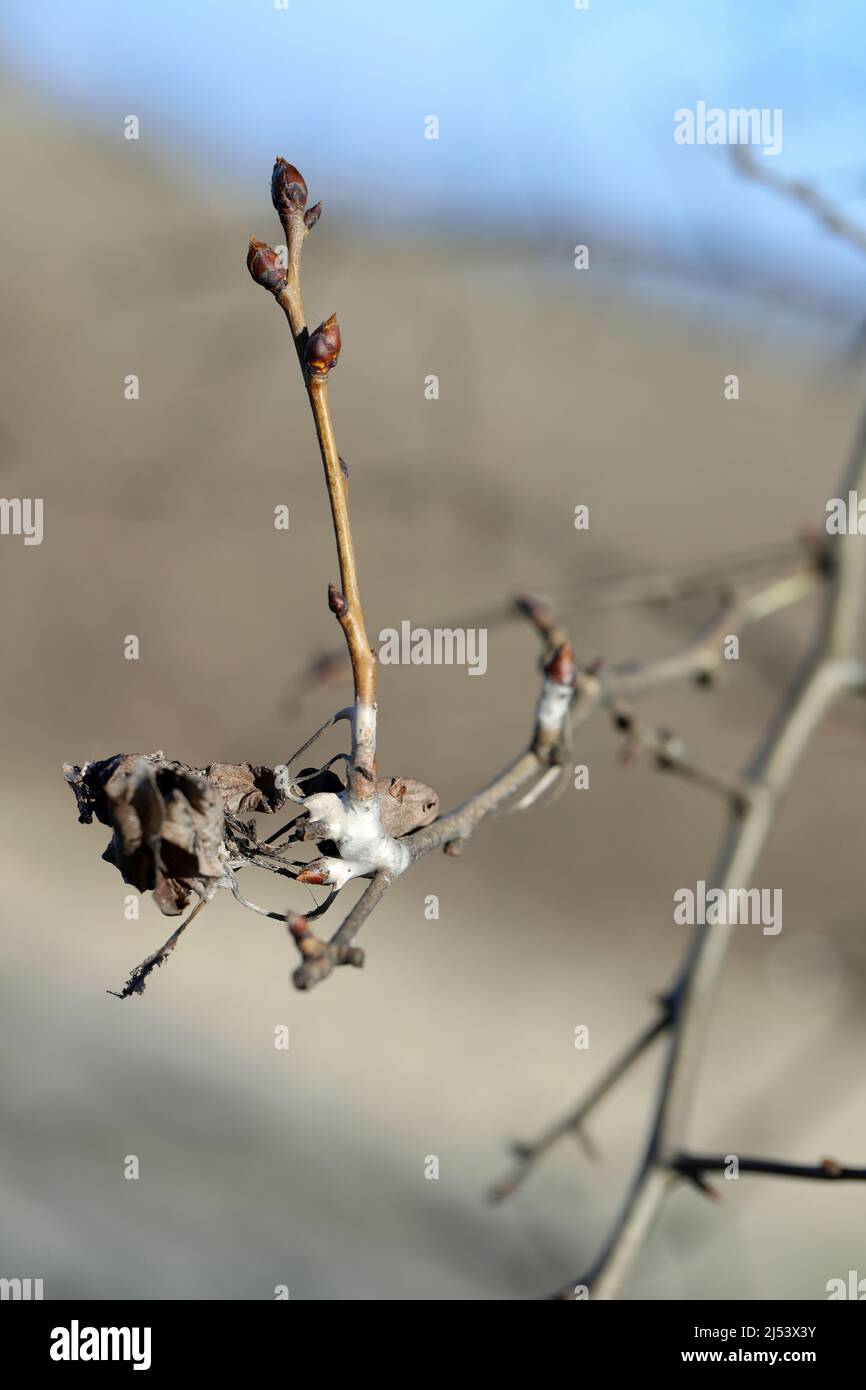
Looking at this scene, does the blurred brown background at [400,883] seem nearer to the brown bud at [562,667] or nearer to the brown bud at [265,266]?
the brown bud at [562,667]

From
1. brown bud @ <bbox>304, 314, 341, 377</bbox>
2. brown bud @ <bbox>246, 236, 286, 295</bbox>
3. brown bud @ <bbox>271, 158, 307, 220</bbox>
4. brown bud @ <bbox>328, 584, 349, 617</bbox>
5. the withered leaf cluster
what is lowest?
the withered leaf cluster

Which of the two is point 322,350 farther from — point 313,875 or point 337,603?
point 313,875

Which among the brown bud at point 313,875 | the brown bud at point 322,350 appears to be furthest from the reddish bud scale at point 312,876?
the brown bud at point 322,350

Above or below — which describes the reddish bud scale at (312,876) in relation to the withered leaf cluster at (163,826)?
below

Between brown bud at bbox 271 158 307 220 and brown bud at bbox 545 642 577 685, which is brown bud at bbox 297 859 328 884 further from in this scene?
brown bud at bbox 271 158 307 220

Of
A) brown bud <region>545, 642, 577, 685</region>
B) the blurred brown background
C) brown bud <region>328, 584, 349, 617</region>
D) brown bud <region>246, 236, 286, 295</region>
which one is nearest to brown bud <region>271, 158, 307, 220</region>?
brown bud <region>246, 236, 286, 295</region>

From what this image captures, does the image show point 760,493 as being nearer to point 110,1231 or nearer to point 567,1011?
point 567,1011
